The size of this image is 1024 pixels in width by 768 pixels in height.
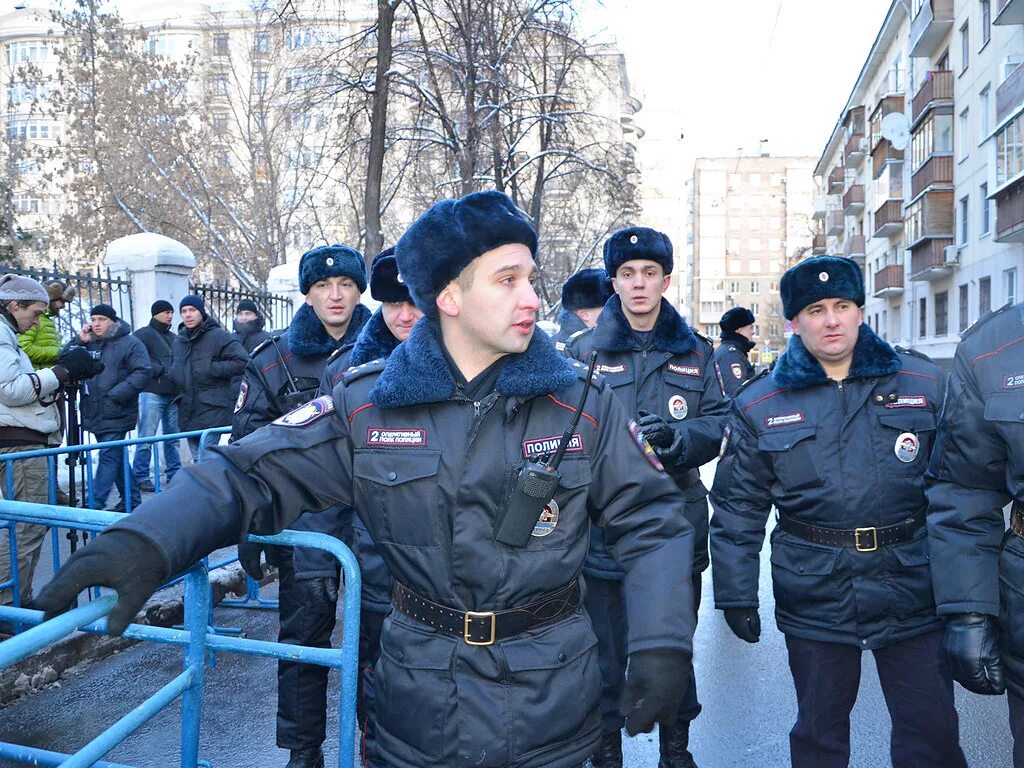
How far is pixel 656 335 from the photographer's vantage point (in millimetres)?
4277

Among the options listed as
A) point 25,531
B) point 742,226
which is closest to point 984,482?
point 25,531

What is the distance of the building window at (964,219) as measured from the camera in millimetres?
30078

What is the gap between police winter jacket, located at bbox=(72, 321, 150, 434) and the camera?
8.85 m

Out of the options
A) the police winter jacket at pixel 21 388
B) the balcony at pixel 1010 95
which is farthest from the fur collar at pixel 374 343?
the balcony at pixel 1010 95

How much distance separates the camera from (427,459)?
2.22m

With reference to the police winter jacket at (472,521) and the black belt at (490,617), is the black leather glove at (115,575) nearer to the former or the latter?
the police winter jacket at (472,521)

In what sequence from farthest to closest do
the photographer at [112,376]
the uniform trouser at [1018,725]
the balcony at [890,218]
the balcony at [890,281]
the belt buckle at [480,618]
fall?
the balcony at [890,281], the balcony at [890,218], the photographer at [112,376], the uniform trouser at [1018,725], the belt buckle at [480,618]

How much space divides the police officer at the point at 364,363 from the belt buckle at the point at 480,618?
4.21 ft

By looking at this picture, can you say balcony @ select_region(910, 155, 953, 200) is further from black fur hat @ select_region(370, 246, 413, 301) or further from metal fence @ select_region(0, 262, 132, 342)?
black fur hat @ select_region(370, 246, 413, 301)

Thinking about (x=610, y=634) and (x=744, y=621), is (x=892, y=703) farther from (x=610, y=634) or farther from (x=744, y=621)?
(x=610, y=634)

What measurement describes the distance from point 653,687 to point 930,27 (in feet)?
114

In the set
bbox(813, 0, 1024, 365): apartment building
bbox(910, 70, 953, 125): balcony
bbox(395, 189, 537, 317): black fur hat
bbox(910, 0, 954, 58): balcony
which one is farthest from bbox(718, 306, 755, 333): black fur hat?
bbox(910, 0, 954, 58): balcony

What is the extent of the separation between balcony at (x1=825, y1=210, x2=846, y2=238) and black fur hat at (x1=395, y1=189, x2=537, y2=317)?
209ft

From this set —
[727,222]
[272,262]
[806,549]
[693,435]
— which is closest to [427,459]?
[806,549]
